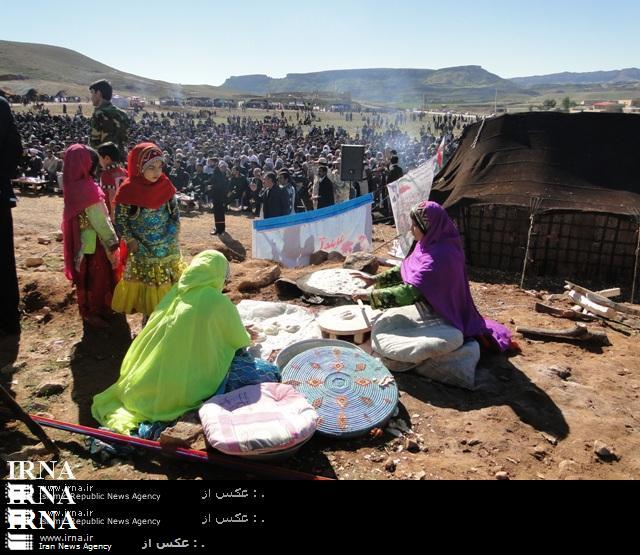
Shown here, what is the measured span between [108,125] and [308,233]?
3151 millimetres

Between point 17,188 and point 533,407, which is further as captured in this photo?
point 17,188

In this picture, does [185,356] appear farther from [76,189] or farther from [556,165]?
[556,165]

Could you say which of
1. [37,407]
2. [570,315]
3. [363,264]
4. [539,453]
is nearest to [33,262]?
[37,407]

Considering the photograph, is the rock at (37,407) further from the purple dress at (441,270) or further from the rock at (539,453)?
the rock at (539,453)

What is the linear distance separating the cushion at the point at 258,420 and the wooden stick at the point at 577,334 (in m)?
2.81

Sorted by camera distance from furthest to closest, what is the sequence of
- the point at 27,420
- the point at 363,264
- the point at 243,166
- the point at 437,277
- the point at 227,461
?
the point at 243,166 < the point at 363,264 < the point at 437,277 < the point at 27,420 < the point at 227,461

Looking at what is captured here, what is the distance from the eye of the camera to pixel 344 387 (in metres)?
3.58

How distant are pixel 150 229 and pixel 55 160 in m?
11.3

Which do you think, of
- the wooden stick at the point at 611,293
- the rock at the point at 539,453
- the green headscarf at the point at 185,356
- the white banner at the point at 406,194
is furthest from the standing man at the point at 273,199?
the rock at the point at 539,453

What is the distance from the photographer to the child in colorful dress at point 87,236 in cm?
431

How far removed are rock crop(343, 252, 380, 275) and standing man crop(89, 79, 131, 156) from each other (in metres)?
2.92

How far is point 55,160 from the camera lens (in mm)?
13812

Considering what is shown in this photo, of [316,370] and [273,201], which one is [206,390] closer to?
[316,370]

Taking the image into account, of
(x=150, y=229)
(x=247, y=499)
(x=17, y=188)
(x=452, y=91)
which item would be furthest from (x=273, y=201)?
(x=452, y=91)
